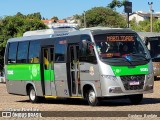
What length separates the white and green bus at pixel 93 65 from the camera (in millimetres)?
18172

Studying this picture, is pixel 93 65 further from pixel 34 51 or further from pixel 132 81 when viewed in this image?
pixel 34 51

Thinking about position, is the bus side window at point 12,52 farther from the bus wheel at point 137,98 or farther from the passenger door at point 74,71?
the bus wheel at point 137,98

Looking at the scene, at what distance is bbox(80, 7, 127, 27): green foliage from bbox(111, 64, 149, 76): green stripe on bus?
91907mm

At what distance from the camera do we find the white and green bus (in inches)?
715

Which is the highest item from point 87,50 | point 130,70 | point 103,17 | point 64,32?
point 103,17

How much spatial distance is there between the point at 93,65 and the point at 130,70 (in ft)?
4.36

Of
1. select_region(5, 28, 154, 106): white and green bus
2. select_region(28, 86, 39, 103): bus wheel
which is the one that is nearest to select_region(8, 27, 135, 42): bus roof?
select_region(5, 28, 154, 106): white and green bus

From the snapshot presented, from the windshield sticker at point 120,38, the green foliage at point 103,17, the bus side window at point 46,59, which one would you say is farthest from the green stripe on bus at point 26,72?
the green foliage at point 103,17

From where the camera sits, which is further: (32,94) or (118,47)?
(32,94)

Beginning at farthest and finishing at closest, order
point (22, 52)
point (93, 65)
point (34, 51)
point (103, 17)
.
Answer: point (103, 17)
point (22, 52)
point (34, 51)
point (93, 65)

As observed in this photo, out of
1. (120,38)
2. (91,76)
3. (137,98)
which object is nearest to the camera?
(91,76)

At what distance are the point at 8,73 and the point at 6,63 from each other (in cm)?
53

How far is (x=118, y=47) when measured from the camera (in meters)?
18.7

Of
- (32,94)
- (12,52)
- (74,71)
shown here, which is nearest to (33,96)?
(32,94)
